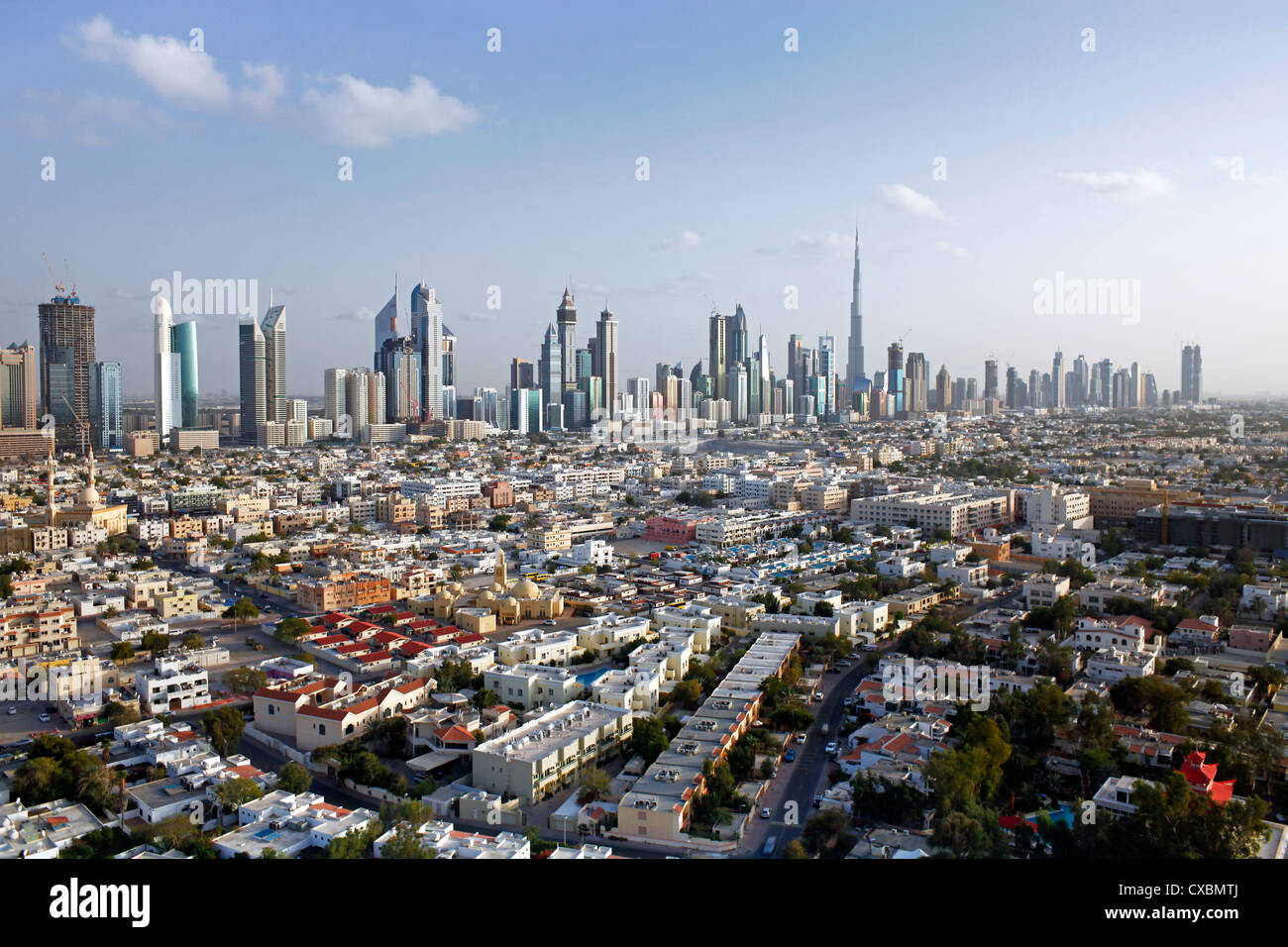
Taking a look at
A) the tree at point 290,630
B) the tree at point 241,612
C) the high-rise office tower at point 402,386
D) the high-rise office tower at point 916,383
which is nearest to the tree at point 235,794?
the tree at point 290,630

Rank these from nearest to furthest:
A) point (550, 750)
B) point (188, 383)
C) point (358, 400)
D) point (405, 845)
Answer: point (405, 845), point (550, 750), point (188, 383), point (358, 400)

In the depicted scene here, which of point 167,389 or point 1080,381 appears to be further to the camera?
point 1080,381

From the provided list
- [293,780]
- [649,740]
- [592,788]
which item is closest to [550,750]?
[592,788]

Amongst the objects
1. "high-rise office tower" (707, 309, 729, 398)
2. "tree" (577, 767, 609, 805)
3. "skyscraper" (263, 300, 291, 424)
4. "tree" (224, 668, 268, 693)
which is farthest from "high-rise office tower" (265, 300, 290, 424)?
"tree" (577, 767, 609, 805)

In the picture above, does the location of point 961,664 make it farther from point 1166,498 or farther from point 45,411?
point 45,411

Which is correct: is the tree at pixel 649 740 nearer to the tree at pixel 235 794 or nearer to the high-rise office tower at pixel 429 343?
the tree at pixel 235 794

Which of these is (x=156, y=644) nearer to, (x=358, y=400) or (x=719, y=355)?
(x=358, y=400)

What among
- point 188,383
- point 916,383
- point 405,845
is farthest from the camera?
point 916,383

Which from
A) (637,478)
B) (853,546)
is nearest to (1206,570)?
(853,546)
